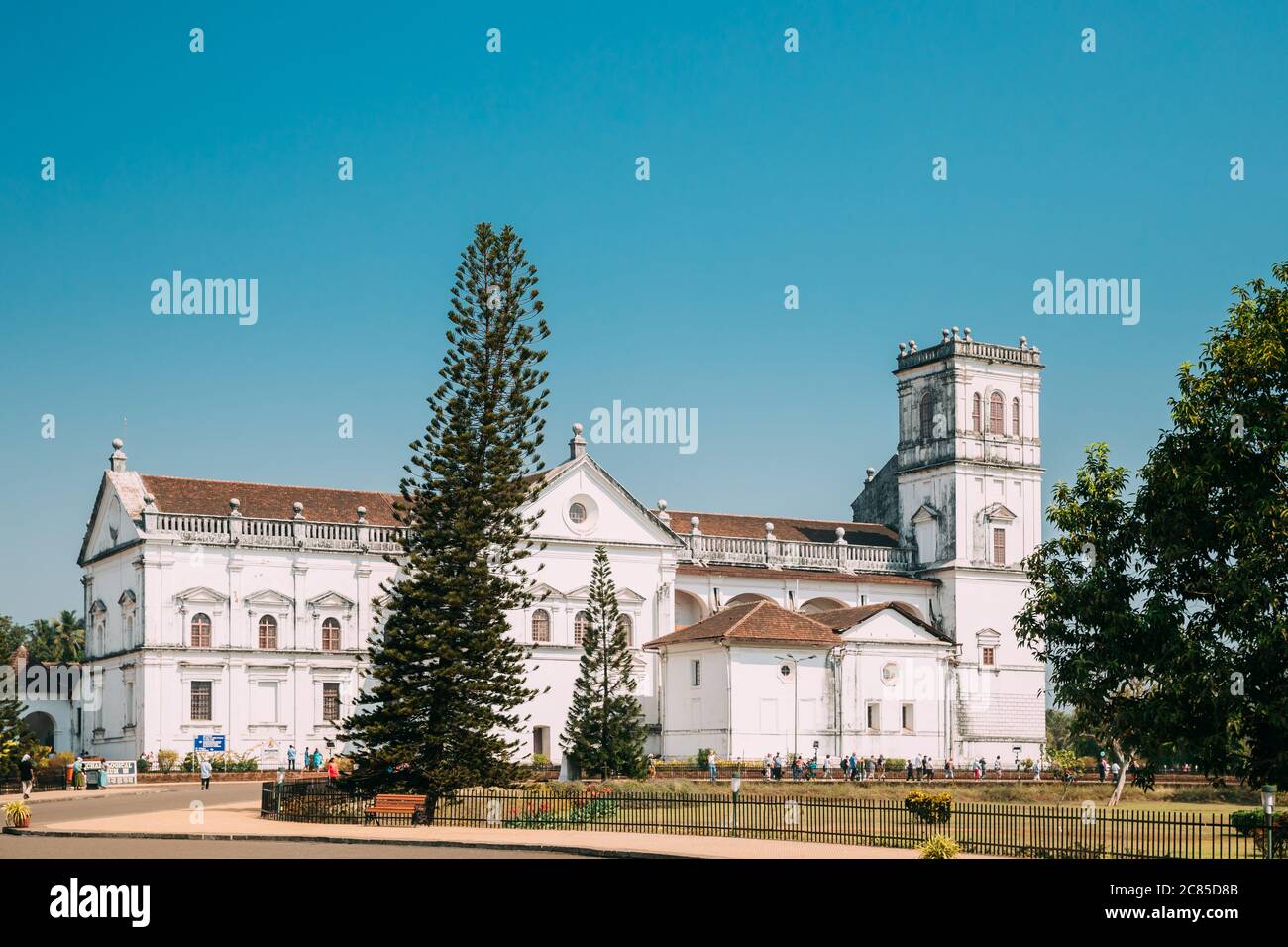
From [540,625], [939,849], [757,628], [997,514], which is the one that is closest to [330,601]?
[540,625]

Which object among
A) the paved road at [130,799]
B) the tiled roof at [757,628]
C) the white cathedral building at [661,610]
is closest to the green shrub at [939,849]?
the paved road at [130,799]

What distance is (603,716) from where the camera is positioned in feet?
180

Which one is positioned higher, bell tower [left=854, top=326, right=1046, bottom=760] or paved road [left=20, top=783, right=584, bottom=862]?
bell tower [left=854, top=326, right=1046, bottom=760]

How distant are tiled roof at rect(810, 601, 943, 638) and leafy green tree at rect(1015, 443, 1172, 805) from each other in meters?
33.3

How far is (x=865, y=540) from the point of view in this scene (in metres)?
78.2

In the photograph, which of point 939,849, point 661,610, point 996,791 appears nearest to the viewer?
point 939,849

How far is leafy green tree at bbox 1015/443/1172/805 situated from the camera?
30516mm

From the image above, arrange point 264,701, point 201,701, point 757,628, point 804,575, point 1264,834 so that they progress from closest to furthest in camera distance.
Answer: point 1264,834 → point 201,701 → point 264,701 → point 757,628 → point 804,575

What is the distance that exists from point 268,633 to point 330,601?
265 centimetres

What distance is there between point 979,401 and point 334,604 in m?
30.1

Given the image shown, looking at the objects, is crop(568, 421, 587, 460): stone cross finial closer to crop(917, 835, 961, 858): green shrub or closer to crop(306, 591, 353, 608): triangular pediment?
crop(306, 591, 353, 608): triangular pediment

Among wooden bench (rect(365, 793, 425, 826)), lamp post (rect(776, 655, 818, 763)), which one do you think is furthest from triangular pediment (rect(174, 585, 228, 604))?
wooden bench (rect(365, 793, 425, 826))

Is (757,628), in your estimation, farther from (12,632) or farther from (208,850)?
(12,632)
